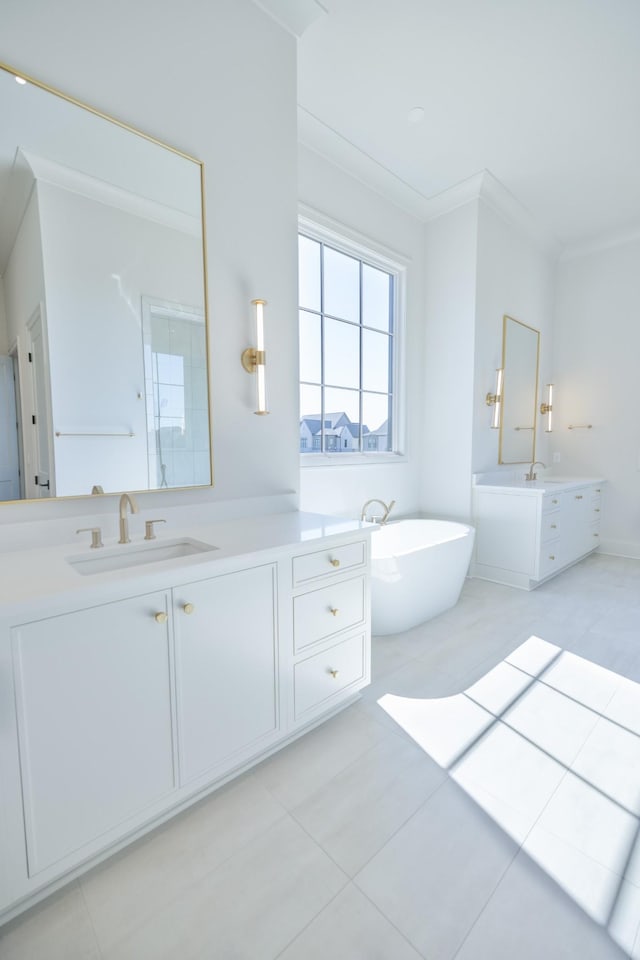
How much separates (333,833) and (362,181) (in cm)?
367

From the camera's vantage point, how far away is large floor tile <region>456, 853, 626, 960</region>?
899 millimetres

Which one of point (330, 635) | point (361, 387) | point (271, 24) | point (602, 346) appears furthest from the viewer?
point (602, 346)

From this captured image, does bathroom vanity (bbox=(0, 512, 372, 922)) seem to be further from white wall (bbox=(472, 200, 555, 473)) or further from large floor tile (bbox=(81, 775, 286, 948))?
white wall (bbox=(472, 200, 555, 473))

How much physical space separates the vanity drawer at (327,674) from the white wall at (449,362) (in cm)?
206

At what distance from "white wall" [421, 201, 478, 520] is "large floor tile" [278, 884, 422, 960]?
9.09 ft

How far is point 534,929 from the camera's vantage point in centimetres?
95

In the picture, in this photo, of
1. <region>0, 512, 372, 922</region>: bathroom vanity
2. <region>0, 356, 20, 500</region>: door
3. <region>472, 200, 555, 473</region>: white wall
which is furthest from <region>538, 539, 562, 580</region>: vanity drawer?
<region>0, 356, 20, 500</region>: door

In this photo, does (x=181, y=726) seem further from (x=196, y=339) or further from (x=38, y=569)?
(x=196, y=339)

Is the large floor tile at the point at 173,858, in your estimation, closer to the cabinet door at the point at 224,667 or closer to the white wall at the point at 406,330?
the cabinet door at the point at 224,667

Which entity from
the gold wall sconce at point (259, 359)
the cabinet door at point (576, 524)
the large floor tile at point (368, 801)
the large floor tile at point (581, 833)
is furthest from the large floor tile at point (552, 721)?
the cabinet door at point (576, 524)

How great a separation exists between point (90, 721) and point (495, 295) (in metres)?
3.91

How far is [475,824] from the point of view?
1.21 m

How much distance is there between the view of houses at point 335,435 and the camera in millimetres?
2850

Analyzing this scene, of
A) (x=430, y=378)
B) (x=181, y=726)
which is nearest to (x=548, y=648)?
(x=181, y=726)
